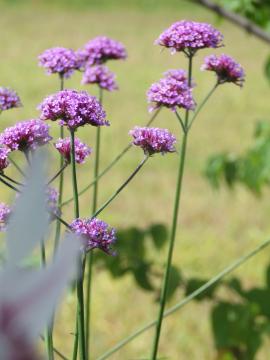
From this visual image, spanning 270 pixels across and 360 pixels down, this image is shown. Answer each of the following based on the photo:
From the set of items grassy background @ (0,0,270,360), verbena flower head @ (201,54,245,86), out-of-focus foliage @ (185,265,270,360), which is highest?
verbena flower head @ (201,54,245,86)

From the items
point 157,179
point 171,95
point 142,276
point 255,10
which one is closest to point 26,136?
point 171,95

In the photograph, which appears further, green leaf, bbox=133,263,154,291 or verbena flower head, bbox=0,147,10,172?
green leaf, bbox=133,263,154,291

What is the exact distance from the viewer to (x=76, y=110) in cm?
51

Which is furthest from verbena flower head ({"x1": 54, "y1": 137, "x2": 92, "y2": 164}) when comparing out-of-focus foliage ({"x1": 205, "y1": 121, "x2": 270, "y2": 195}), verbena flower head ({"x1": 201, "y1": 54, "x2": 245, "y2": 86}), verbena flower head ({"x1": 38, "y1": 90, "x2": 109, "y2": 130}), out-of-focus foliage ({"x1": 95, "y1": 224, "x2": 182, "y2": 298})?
out-of-focus foliage ({"x1": 205, "y1": 121, "x2": 270, "y2": 195})

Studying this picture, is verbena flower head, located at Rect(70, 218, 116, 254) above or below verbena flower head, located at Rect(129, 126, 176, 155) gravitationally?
→ below

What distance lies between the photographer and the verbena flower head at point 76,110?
51 centimetres

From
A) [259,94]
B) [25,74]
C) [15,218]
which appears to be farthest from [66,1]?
[15,218]

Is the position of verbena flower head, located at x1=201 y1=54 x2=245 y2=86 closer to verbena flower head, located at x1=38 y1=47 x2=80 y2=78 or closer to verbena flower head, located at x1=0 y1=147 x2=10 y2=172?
verbena flower head, located at x1=38 y1=47 x2=80 y2=78

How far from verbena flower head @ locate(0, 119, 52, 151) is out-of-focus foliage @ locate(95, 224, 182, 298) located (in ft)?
2.52

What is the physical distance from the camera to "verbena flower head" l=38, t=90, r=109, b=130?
1.67ft

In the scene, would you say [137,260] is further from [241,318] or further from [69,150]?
[69,150]

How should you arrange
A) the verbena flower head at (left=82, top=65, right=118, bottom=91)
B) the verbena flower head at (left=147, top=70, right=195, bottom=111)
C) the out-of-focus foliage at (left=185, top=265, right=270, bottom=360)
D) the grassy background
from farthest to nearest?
the grassy background
the out-of-focus foliage at (left=185, top=265, right=270, bottom=360)
the verbena flower head at (left=82, top=65, right=118, bottom=91)
the verbena flower head at (left=147, top=70, right=195, bottom=111)

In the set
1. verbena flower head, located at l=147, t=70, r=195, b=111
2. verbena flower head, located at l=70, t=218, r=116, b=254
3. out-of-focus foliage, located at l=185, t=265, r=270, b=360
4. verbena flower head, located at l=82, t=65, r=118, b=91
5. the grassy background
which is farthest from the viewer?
the grassy background

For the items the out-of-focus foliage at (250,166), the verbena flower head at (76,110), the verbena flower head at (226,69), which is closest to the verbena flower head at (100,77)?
the verbena flower head at (226,69)
